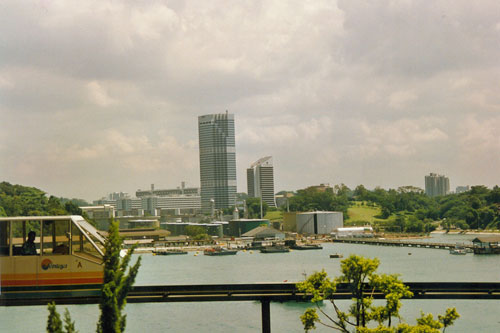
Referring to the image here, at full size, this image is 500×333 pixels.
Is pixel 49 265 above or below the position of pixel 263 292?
above

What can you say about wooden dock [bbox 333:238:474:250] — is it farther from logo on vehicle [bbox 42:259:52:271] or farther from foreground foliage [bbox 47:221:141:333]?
foreground foliage [bbox 47:221:141:333]

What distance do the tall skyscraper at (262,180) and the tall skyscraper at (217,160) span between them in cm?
371

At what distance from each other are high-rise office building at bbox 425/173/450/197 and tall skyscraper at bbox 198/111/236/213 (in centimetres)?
2133

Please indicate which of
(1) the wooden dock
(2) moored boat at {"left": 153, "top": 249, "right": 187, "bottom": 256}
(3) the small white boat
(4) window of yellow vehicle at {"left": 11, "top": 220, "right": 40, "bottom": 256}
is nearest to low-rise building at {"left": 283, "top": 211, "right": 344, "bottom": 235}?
(1) the wooden dock

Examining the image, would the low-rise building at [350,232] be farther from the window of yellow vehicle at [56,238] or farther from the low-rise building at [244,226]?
the window of yellow vehicle at [56,238]

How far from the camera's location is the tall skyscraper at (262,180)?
202 ft

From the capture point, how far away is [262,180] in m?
62.1

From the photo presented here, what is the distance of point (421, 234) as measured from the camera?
114 ft

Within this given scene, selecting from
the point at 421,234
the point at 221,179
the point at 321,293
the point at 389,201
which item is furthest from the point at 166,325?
the point at 221,179

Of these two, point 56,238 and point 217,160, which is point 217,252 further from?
point 217,160

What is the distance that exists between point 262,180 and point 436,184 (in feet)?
63.0

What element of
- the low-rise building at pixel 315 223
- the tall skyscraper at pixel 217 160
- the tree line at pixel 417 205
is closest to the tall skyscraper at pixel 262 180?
the tall skyscraper at pixel 217 160

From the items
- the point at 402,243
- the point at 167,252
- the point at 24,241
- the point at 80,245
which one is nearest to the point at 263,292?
the point at 80,245

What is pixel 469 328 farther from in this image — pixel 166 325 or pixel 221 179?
pixel 221 179
